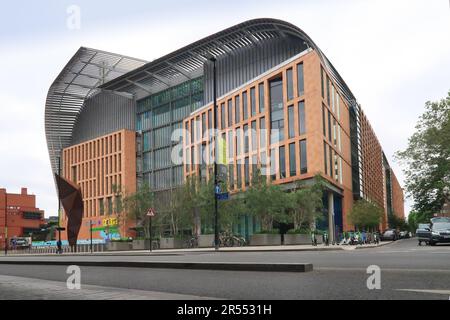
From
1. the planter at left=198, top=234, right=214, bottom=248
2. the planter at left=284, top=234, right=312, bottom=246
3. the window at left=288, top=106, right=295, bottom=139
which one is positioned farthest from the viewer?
the window at left=288, top=106, right=295, bottom=139

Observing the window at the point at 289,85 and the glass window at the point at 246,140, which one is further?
the glass window at the point at 246,140

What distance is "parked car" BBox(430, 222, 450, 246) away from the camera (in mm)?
29503

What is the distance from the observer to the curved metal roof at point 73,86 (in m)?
80.2

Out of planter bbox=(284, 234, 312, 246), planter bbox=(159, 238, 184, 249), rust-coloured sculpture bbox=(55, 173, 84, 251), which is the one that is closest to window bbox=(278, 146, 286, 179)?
planter bbox=(159, 238, 184, 249)

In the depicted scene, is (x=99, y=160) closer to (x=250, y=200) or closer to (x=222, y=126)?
(x=222, y=126)

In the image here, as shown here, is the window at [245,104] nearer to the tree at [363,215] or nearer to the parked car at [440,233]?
the tree at [363,215]

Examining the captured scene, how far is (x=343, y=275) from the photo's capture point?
8.38 metres

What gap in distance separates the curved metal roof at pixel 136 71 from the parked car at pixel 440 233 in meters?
29.8

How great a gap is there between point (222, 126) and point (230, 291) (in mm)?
58096

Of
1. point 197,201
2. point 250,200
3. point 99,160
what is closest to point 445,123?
point 250,200

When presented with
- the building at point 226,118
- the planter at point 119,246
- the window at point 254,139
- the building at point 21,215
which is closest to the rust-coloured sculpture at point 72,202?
the planter at point 119,246

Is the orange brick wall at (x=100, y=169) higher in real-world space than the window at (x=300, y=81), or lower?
lower

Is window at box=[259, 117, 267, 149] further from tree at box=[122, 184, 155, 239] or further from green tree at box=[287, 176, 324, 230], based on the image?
tree at box=[122, 184, 155, 239]

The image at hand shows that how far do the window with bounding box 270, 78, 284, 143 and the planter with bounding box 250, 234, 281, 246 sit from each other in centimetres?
1785
